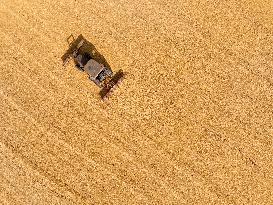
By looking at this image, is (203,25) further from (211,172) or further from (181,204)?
(181,204)

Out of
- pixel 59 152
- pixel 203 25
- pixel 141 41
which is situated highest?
pixel 203 25

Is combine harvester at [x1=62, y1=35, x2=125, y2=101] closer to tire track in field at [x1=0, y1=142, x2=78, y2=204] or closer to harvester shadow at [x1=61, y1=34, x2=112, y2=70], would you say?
harvester shadow at [x1=61, y1=34, x2=112, y2=70]

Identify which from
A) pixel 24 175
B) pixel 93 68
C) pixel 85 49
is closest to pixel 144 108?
pixel 93 68

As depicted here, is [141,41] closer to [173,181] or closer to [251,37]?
[251,37]

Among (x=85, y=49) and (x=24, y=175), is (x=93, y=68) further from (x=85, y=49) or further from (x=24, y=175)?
(x=24, y=175)

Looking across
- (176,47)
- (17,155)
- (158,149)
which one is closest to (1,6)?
(17,155)

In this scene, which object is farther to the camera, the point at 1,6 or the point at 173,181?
the point at 1,6

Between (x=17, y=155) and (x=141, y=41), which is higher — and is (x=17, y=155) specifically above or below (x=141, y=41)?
below
